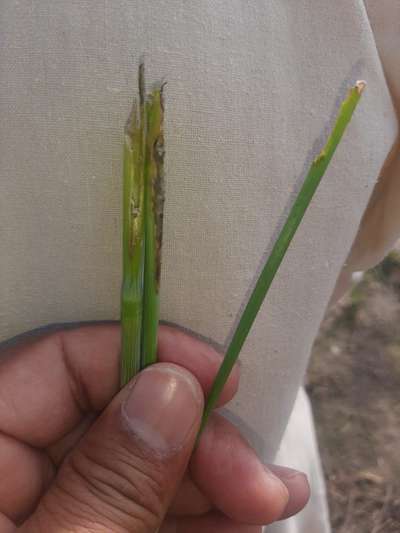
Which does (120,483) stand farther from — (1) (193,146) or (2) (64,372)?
(1) (193,146)

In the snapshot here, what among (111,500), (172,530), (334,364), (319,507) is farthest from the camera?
(334,364)

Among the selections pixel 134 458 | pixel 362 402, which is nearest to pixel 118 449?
pixel 134 458

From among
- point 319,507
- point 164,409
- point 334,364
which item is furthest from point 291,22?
point 334,364

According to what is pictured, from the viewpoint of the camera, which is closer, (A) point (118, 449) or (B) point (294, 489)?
(A) point (118, 449)

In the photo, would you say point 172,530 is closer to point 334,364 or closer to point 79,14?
point 79,14

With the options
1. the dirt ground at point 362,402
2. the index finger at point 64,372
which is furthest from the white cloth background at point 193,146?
the dirt ground at point 362,402

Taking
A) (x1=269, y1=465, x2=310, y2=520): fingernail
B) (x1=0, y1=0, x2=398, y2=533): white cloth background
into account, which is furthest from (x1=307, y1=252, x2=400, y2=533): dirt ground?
(x1=0, y1=0, x2=398, y2=533): white cloth background

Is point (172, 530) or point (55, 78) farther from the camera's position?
point (172, 530)
